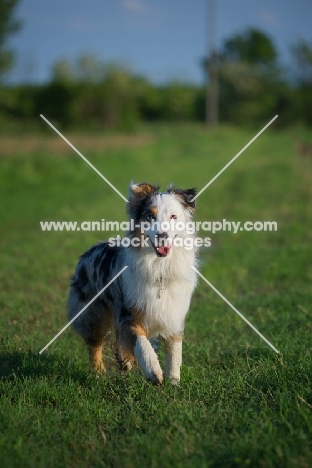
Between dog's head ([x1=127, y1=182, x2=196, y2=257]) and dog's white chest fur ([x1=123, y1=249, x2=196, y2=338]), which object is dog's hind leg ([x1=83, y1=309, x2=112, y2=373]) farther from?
dog's head ([x1=127, y1=182, x2=196, y2=257])

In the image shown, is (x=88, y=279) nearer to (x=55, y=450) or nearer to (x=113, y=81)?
(x=55, y=450)

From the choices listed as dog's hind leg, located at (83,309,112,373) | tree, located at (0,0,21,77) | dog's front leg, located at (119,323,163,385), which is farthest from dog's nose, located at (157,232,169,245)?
tree, located at (0,0,21,77)

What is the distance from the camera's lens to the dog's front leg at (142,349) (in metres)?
4.60

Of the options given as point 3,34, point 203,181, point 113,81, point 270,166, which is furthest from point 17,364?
point 113,81

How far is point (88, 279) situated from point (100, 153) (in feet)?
88.3

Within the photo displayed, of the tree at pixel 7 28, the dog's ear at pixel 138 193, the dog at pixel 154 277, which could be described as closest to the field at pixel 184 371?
the dog at pixel 154 277

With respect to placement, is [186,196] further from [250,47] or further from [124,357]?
[250,47]

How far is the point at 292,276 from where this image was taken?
9.76 meters

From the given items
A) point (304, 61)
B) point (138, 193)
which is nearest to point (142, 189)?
point (138, 193)

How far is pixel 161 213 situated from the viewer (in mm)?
4789

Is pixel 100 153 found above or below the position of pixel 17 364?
above

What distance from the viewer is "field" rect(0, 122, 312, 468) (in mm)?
3709

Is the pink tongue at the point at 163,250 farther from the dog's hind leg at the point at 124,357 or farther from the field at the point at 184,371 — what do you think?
the field at the point at 184,371

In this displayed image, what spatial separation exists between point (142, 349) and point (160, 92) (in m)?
71.4
